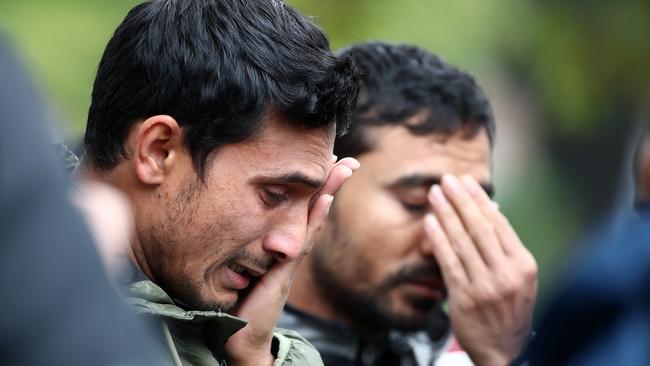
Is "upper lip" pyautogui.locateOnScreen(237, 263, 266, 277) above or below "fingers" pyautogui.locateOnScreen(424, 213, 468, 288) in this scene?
above

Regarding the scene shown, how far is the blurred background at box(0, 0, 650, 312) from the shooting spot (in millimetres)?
7105

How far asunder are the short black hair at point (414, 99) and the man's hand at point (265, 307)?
3.52 feet

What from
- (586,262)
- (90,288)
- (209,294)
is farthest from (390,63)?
(90,288)

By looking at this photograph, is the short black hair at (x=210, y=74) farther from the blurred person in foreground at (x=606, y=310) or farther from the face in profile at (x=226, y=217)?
the blurred person in foreground at (x=606, y=310)

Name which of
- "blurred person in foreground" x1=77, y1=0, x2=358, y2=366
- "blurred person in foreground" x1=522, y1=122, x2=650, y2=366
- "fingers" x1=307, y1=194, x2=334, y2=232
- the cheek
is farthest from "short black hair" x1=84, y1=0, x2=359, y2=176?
the cheek

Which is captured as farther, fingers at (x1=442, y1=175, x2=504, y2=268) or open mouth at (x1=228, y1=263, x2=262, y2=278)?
fingers at (x1=442, y1=175, x2=504, y2=268)

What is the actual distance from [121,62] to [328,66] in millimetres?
482

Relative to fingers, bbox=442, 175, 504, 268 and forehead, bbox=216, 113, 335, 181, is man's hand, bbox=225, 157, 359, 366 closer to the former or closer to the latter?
forehead, bbox=216, 113, 335, 181

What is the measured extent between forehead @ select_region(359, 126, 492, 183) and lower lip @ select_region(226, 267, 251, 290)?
48.3 inches

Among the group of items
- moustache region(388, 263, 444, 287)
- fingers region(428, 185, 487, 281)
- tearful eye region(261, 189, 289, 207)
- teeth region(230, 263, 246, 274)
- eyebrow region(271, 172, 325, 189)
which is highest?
eyebrow region(271, 172, 325, 189)

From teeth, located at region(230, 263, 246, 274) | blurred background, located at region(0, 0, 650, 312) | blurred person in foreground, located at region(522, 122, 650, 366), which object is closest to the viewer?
blurred person in foreground, located at region(522, 122, 650, 366)

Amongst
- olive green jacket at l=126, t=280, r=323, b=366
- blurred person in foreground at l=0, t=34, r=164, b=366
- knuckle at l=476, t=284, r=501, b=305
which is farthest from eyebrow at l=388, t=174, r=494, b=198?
blurred person in foreground at l=0, t=34, r=164, b=366

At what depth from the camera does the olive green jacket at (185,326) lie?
2.46 meters

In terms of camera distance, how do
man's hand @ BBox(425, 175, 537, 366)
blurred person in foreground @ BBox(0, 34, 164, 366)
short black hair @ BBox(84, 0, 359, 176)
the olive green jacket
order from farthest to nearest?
man's hand @ BBox(425, 175, 537, 366), short black hair @ BBox(84, 0, 359, 176), the olive green jacket, blurred person in foreground @ BBox(0, 34, 164, 366)
